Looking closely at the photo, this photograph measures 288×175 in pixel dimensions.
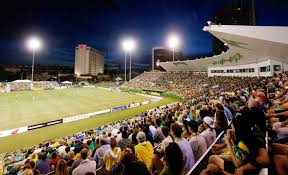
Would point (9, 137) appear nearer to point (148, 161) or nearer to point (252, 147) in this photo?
point (148, 161)

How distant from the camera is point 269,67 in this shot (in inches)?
1092

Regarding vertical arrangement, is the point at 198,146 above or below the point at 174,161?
below

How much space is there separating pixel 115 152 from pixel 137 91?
2123 inches

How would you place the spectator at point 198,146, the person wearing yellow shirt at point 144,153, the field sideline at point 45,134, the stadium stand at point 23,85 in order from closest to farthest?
the spectator at point 198,146, the person wearing yellow shirt at point 144,153, the field sideline at point 45,134, the stadium stand at point 23,85

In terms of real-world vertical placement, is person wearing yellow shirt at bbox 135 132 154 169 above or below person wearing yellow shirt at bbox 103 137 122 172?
above

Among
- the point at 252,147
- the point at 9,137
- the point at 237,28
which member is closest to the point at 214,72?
the point at 237,28

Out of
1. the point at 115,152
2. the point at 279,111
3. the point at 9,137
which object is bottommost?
the point at 9,137

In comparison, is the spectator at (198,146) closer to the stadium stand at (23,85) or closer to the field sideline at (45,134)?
the field sideline at (45,134)

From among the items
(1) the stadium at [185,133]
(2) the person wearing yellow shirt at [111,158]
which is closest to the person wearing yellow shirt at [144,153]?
(1) the stadium at [185,133]

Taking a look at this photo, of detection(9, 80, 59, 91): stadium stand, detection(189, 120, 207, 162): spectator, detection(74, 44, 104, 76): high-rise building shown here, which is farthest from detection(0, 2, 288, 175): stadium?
detection(74, 44, 104, 76): high-rise building

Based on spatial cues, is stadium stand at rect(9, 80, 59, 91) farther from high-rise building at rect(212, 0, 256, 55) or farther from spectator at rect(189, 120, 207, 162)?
high-rise building at rect(212, 0, 256, 55)

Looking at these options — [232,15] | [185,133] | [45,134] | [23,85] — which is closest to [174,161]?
[185,133]

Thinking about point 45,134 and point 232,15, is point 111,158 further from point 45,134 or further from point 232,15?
point 232,15

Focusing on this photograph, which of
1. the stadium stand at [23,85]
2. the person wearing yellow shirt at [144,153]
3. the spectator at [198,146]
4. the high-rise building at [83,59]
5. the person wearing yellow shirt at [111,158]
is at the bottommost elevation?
the person wearing yellow shirt at [111,158]
